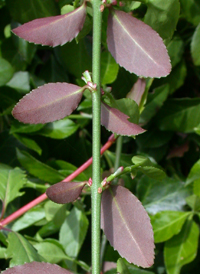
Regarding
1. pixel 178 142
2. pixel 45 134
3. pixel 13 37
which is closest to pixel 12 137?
pixel 45 134

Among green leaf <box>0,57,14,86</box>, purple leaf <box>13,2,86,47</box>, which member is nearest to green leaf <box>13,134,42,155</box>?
green leaf <box>0,57,14,86</box>

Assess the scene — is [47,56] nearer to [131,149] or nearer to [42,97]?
[131,149]

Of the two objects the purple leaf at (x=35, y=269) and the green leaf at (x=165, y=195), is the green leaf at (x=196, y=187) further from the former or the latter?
the purple leaf at (x=35, y=269)

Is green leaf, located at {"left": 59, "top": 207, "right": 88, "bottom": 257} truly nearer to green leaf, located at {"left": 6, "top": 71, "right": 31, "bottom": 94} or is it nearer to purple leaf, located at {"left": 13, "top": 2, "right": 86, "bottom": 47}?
green leaf, located at {"left": 6, "top": 71, "right": 31, "bottom": 94}

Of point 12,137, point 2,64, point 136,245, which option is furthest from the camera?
point 12,137

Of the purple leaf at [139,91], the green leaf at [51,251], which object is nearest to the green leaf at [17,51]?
the purple leaf at [139,91]

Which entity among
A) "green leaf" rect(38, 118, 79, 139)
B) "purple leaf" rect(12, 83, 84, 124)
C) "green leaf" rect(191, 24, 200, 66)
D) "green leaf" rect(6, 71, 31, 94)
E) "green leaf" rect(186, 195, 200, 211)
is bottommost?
"green leaf" rect(186, 195, 200, 211)

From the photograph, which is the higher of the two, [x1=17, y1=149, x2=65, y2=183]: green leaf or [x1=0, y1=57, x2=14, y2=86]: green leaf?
[x1=0, y1=57, x2=14, y2=86]: green leaf
